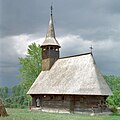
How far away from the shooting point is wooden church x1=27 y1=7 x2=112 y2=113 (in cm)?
2884

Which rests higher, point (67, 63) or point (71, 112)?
point (67, 63)

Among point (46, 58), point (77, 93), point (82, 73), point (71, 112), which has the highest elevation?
point (46, 58)

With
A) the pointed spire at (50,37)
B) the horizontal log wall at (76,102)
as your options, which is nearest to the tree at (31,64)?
the pointed spire at (50,37)

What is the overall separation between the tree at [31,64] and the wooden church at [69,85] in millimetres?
6228

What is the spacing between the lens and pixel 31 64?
45.7m

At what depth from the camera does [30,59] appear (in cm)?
4600

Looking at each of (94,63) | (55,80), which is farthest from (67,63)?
(94,63)

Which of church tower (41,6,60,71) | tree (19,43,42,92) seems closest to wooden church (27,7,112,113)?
church tower (41,6,60,71)

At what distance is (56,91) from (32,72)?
48.9ft

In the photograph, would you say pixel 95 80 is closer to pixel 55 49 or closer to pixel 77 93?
pixel 77 93

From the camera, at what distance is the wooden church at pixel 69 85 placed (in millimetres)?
28844

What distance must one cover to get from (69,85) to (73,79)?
91 centimetres

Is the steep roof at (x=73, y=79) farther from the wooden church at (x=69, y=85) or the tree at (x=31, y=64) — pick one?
the tree at (x=31, y=64)

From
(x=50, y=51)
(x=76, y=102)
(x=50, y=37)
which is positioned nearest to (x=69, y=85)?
(x=76, y=102)
